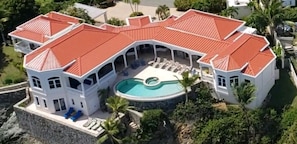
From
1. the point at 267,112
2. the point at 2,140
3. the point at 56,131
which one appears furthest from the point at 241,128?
the point at 2,140

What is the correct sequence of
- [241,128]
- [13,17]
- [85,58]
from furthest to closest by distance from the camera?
[13,17], [85,58], [241,128]

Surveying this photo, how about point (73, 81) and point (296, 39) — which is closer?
point (73, 81)

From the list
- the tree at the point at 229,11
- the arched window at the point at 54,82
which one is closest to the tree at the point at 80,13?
the arched window at the point at 54,82

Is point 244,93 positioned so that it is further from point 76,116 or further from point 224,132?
point 76,116

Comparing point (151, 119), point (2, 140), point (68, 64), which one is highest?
point (68, 64)

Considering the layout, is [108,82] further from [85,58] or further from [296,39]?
[296,39]

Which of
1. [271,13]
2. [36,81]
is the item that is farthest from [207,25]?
[36,81]

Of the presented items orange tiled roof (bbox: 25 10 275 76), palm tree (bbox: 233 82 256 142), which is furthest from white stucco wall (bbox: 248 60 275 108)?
palm tree (bbox: 233 82 256 142)
